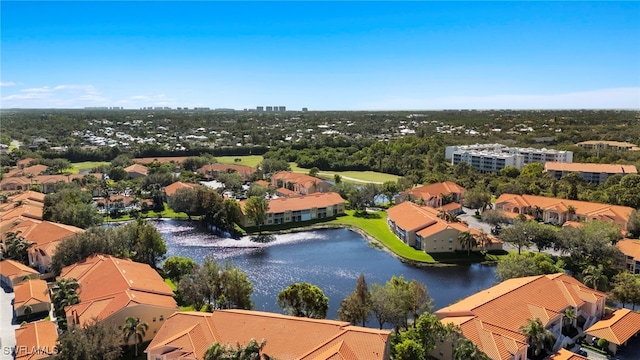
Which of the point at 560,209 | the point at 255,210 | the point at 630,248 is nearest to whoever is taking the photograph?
the point at 630,248

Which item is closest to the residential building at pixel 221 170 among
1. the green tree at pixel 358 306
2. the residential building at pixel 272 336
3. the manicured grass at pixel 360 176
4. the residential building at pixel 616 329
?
the manicured grass at pixel 360 176

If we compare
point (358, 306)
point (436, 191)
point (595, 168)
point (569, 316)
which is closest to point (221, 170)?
point (436, 191)

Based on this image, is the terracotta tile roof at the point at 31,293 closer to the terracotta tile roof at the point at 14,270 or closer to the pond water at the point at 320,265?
the terracotta tile roof at the point at 14,270

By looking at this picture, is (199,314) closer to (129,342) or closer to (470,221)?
(129,342)

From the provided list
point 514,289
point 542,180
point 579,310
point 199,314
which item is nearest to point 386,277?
point 514,289

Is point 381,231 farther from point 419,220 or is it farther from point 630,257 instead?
point 630,257

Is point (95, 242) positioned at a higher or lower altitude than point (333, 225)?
higher
